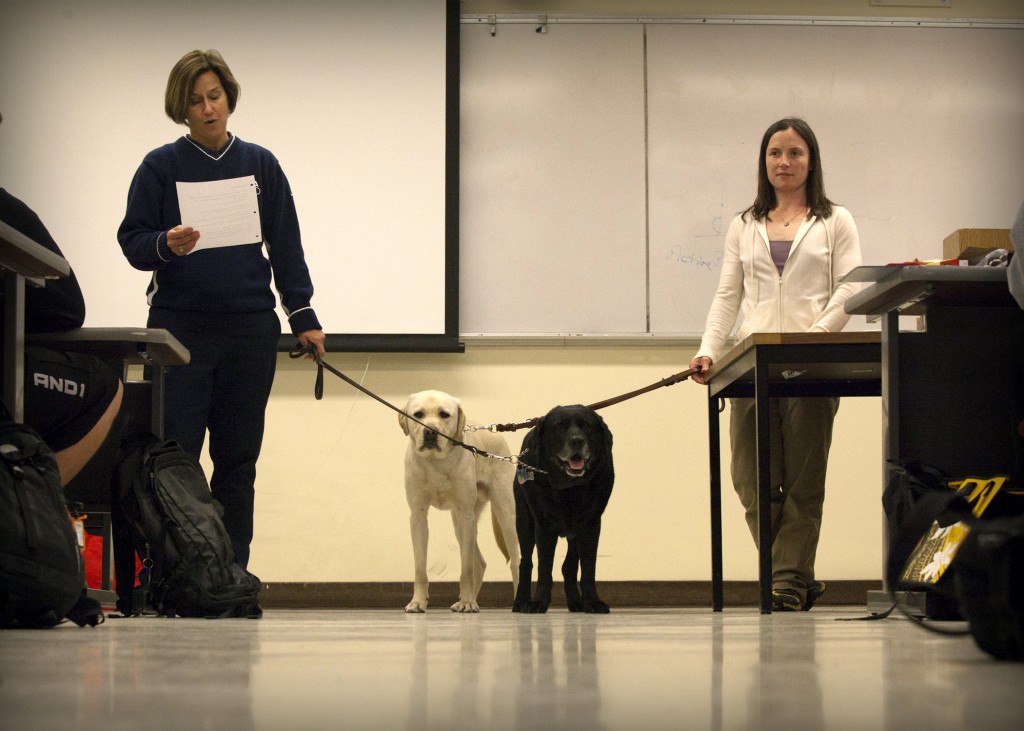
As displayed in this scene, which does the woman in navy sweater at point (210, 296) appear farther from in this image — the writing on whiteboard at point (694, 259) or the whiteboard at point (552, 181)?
the writing on whiteboard at point (694, 259)

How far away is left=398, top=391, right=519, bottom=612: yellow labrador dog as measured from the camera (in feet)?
13.1

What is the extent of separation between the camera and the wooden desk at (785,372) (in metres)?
2.82

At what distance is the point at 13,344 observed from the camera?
7.09 ft

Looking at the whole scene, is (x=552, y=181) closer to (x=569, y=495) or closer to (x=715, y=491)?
(x=715, y=491)

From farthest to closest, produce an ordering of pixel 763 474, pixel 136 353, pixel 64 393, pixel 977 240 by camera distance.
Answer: pixel 977 240 < pixel 763 474 < pixel 136 353 < pixel 64 393

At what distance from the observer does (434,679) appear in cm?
89

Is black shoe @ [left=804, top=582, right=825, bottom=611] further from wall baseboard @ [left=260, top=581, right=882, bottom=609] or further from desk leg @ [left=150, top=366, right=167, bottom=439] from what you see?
desk leg @ [left=150, top=366, right=167, bottom=439]

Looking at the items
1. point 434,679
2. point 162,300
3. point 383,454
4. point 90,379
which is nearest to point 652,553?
point 383,454

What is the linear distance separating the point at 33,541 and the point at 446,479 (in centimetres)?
244

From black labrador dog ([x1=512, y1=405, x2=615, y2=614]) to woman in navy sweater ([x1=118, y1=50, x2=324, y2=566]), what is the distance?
75 centimetres

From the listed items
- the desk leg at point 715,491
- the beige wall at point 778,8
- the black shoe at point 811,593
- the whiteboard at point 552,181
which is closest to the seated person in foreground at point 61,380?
the desk leg at point 715,491

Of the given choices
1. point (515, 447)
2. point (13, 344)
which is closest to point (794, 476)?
point (515, 447)

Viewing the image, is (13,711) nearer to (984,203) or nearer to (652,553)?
(652,553)

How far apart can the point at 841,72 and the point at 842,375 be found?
2619 mm
